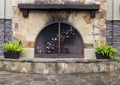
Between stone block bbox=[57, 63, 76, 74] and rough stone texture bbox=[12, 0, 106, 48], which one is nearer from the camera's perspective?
stone block bbox=[57, 63, 76, 74]

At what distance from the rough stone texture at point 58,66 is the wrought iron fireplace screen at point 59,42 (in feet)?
2.30

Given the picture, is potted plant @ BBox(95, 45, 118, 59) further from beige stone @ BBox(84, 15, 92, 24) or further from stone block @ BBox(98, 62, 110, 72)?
beige stone @ BBox(84, 15, 92, 24)

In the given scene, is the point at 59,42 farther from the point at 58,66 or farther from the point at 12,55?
the point at 12,55

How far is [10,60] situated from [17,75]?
62cm

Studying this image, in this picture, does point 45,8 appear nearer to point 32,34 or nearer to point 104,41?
point 32,34

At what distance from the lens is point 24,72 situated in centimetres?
757

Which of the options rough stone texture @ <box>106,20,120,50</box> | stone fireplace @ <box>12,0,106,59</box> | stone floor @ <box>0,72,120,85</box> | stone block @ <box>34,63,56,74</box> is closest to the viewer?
stone floor @ <box>0,72,120,85</box>

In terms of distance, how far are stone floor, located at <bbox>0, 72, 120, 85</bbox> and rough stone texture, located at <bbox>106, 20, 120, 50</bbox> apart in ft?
4.70

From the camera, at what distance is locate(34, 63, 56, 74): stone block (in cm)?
747

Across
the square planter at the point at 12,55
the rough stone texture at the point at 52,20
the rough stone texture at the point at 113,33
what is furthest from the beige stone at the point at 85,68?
the square planter at the point at 12,55

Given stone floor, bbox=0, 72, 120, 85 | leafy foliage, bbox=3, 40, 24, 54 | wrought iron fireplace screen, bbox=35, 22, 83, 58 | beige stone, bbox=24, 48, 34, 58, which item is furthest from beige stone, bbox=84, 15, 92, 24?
leafy foliage, bbox=3, 40, 24, 54

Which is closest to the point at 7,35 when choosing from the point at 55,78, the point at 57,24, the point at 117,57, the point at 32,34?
the point at 32,34

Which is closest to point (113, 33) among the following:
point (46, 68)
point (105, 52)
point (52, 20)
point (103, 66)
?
point (105, 52)

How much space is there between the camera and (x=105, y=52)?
25.2 ft
